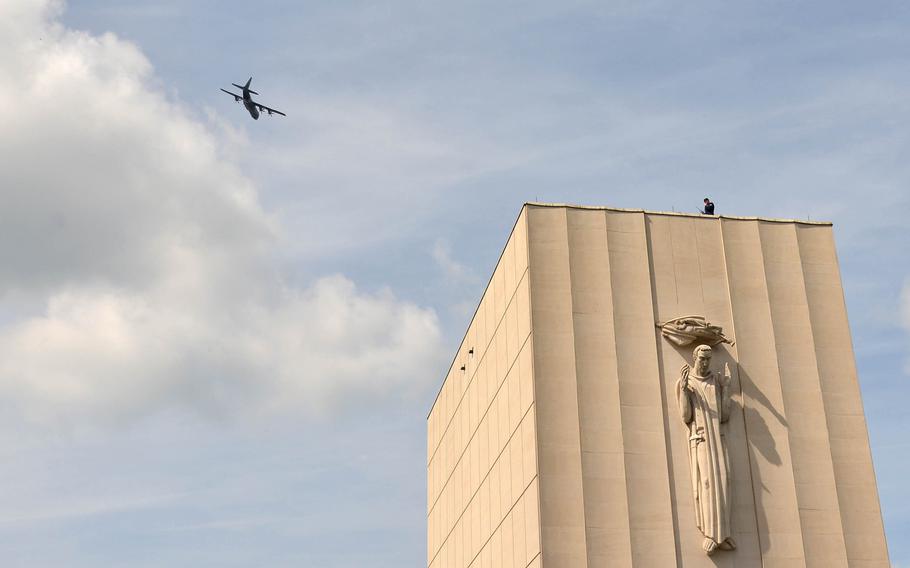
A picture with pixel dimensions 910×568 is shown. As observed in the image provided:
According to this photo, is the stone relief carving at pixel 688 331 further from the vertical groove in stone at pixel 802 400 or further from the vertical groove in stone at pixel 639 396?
the vertical groove in stone at pixel 802 400

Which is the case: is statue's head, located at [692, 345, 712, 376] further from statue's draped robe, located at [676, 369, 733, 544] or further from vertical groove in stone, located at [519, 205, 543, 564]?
vertical groove in stone, located at [519, 205, 543, 564]

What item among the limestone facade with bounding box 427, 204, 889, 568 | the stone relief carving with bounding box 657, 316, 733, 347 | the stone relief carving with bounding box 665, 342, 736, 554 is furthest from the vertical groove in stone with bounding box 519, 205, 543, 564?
the stone relief carving with bounding box 665, 342, 736, 554

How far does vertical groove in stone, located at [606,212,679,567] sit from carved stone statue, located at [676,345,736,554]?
1.01 meters

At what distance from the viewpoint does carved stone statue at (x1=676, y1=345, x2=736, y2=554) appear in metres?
43.5

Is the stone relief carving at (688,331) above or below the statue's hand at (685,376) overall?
above

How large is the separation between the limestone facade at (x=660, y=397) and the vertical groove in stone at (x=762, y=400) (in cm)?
5

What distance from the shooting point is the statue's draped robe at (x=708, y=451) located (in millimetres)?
43594

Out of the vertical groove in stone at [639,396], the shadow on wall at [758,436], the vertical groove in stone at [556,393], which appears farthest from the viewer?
the shadow on wall at [758,436]

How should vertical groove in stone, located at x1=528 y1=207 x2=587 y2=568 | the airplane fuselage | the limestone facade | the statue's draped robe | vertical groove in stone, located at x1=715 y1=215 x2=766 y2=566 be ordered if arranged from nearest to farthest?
vertical groove in stone, located at x1=528 y1=207 x2=587 y2=568 < the statue's draped robe < the limestone facade < vertical groove in stone, located at x1=715 y1=215 x2=766 y2=566 < the airplane fuselage

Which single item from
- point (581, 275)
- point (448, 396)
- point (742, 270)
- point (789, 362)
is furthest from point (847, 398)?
point (448, 396)

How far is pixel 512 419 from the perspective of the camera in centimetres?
4809

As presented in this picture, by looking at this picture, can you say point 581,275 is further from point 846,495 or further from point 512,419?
point 846,495

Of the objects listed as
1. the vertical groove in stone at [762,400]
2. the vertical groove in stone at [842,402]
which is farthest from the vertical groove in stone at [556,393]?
the vertical groove in stone at [842,402]

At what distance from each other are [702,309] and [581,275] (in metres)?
4.81
